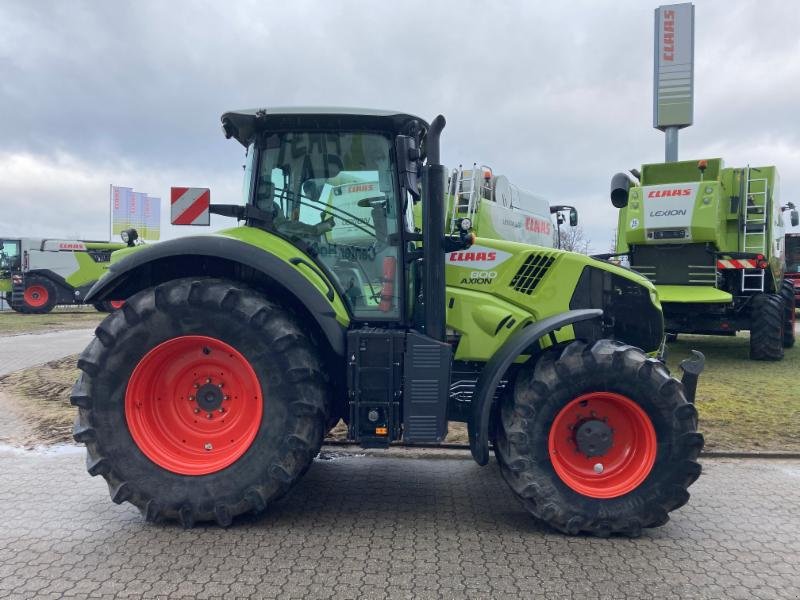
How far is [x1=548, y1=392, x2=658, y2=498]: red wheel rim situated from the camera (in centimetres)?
343

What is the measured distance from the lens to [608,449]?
3492mm

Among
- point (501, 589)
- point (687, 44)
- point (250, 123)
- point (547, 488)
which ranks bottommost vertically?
point (501, 589)

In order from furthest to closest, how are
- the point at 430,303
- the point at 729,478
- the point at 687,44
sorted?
the point at 687,44 → the point at 729,478 → the point at 430,303

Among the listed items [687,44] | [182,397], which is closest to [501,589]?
[182,397]

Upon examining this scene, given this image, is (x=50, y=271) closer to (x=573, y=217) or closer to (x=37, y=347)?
(x=37, y=347)

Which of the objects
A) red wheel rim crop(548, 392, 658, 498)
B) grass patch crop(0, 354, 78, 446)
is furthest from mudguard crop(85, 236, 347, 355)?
grass patch crop(0, 354, 78, 446)

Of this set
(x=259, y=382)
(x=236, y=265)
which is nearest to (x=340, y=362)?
(x=259, y=382)

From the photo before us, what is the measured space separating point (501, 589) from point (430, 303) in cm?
155

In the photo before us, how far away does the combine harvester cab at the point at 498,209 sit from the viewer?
8.02 m

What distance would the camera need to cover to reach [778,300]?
31.4ft

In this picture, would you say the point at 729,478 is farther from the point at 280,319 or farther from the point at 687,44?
the point at 687,44

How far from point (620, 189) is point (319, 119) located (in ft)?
27.3

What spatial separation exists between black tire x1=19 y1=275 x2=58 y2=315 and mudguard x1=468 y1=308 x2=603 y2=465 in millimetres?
22445

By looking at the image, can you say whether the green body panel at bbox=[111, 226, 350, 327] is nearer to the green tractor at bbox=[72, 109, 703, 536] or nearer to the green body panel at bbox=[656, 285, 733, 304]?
the green tractor at bbox=[72, 109, 703, 536]
